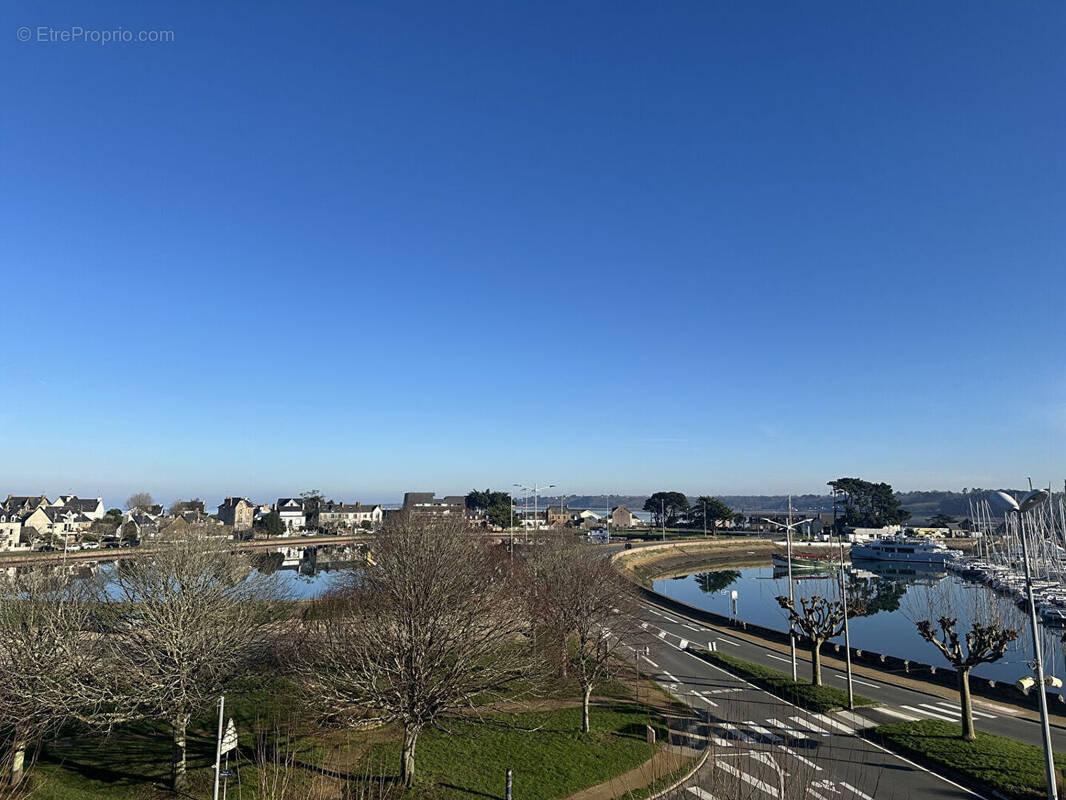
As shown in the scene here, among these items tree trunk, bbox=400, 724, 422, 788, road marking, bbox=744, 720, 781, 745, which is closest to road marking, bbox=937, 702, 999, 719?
road marking, bbox=744, 720, 781, 745

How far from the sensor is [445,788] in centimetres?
2050

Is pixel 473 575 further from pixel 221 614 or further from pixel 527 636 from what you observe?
pixel 221 614

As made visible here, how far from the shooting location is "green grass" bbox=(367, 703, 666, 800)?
20.9 meters

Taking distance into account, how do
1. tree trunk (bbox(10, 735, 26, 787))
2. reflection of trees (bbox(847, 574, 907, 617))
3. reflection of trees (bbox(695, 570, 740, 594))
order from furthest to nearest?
reflection of trees (bbox(695, 570, 740, 594))
reflection of trees (bbox(847, 574, 907, 617))
tree trunk (bbox(10, 735, 26, 787))

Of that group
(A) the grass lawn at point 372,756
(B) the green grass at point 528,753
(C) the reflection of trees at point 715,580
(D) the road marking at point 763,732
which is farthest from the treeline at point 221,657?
(C) the reflection of trees at point 715,580

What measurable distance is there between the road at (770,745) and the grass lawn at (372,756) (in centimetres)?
287

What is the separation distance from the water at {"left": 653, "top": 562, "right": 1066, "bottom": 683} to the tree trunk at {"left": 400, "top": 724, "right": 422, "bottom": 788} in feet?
97.0

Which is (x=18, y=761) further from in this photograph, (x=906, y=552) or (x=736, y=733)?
(x=906, y=552)

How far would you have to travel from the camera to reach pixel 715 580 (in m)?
108

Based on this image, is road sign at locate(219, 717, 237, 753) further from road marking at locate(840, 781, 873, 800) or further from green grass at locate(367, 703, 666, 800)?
road marking at locate(840, 781, 873, 800)

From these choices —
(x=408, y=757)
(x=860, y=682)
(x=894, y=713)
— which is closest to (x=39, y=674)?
(x=408, y=757)

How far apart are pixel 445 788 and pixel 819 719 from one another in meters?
18.5

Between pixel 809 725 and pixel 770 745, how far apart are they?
14.9 ft

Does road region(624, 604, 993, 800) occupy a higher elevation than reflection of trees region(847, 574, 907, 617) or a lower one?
higher
